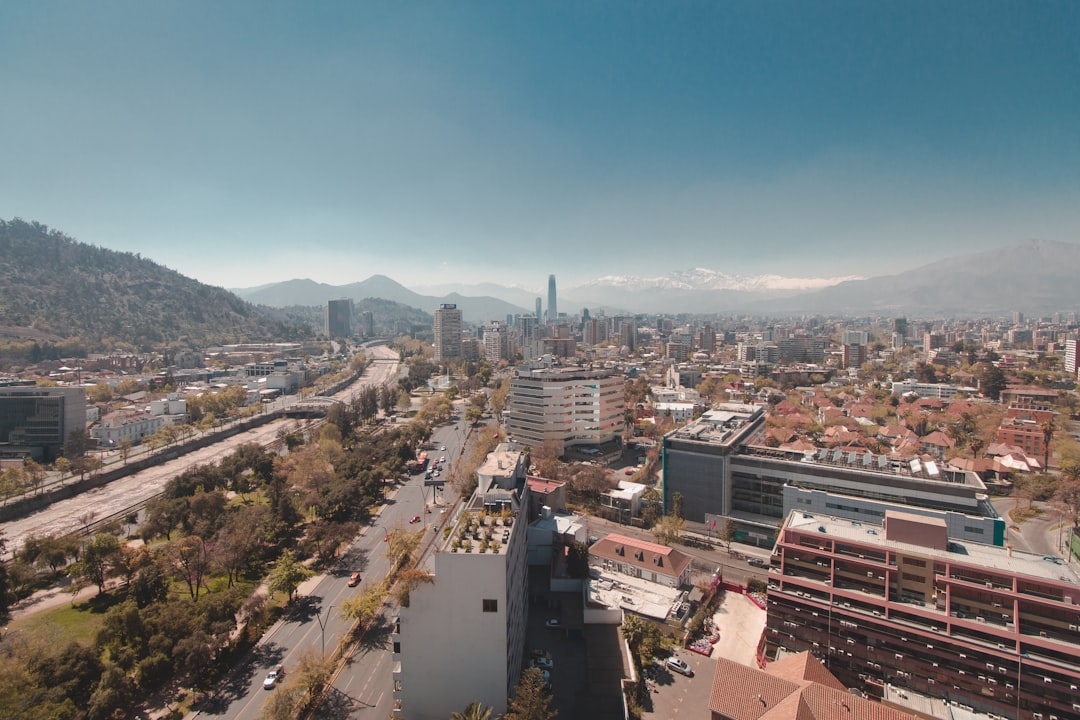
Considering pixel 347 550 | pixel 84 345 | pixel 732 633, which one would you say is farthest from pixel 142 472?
pixel 84 345

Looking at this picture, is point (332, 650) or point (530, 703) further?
point (332, 650)

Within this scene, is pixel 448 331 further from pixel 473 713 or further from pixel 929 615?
pixel 929 615

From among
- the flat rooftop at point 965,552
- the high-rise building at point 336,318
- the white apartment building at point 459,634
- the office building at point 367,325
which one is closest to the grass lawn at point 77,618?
the white apartment building at point 459,634

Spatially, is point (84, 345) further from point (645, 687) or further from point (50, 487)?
point (645, 687)

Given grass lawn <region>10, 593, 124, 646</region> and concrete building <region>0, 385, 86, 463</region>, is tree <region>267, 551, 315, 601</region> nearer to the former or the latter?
grass lawn <region>10, 593, 124, 646</region>

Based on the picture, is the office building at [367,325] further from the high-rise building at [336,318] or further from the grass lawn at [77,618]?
the grass lawn at [77,618]

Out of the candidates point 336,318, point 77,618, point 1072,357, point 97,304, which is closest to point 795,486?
point 77,618
